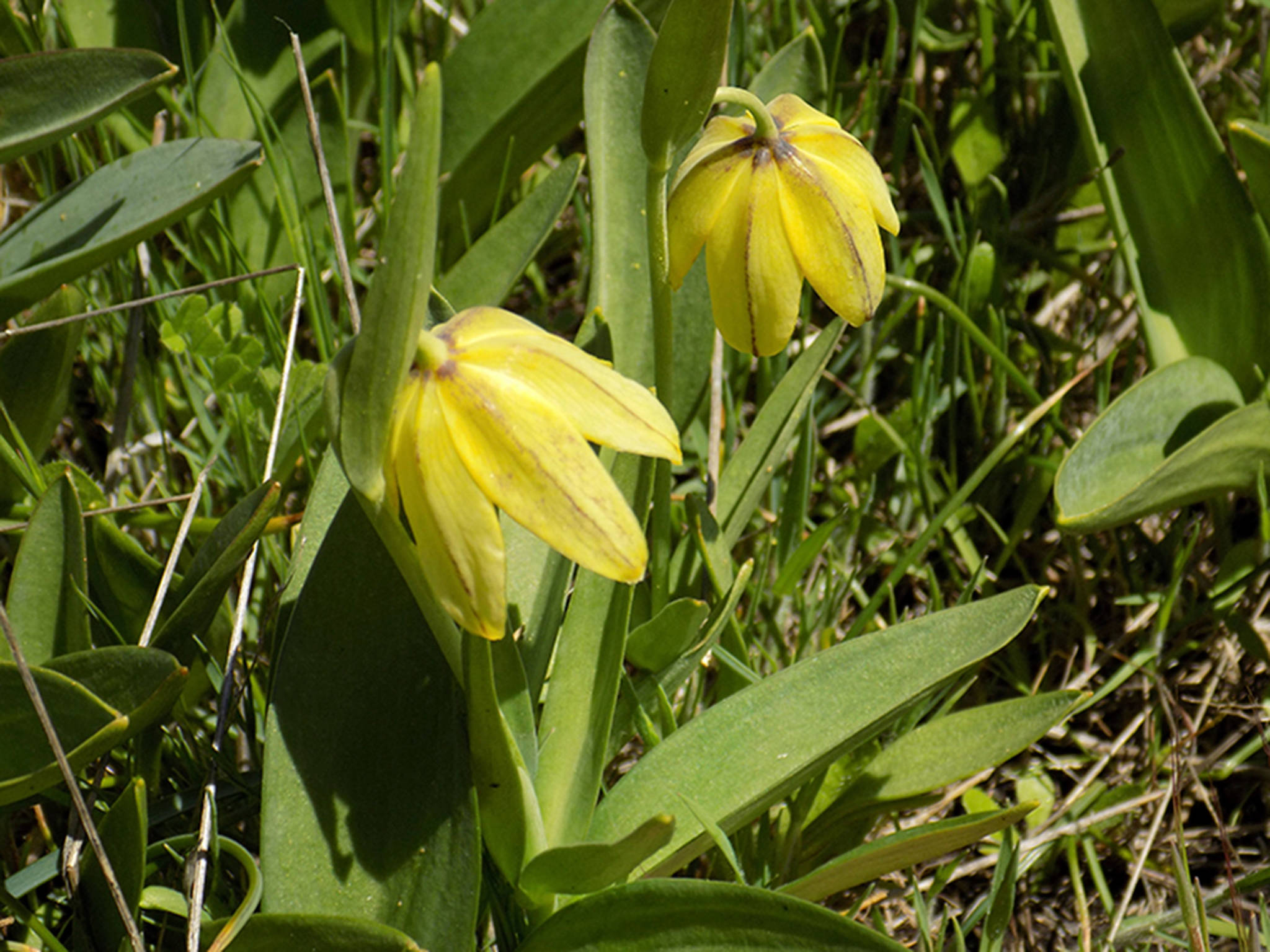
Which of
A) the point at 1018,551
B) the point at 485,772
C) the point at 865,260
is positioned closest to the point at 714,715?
the point at 485,772

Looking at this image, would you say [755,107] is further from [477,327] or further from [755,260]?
[477,327]

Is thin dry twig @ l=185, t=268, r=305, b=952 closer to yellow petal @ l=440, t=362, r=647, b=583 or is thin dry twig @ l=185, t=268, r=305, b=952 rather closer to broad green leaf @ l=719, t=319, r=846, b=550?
yellow petal @ l=440, t=362, r=647, b=583

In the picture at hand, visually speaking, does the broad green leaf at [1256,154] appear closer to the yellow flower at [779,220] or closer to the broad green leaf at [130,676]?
the yellow flower at [779,220]

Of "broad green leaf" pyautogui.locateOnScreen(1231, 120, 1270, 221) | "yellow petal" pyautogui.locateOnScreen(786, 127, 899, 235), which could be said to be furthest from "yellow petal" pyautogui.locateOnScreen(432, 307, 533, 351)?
"broad green leaf" pyautogui.locateOnScreen(1231, 120, 1270, 221)

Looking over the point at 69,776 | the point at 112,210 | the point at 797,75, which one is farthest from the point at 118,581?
the point at 797,75

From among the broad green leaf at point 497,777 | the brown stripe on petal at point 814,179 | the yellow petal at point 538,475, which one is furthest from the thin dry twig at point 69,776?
the brown stripe on petal at point 814,179

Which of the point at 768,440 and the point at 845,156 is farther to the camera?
the point at 768,440
